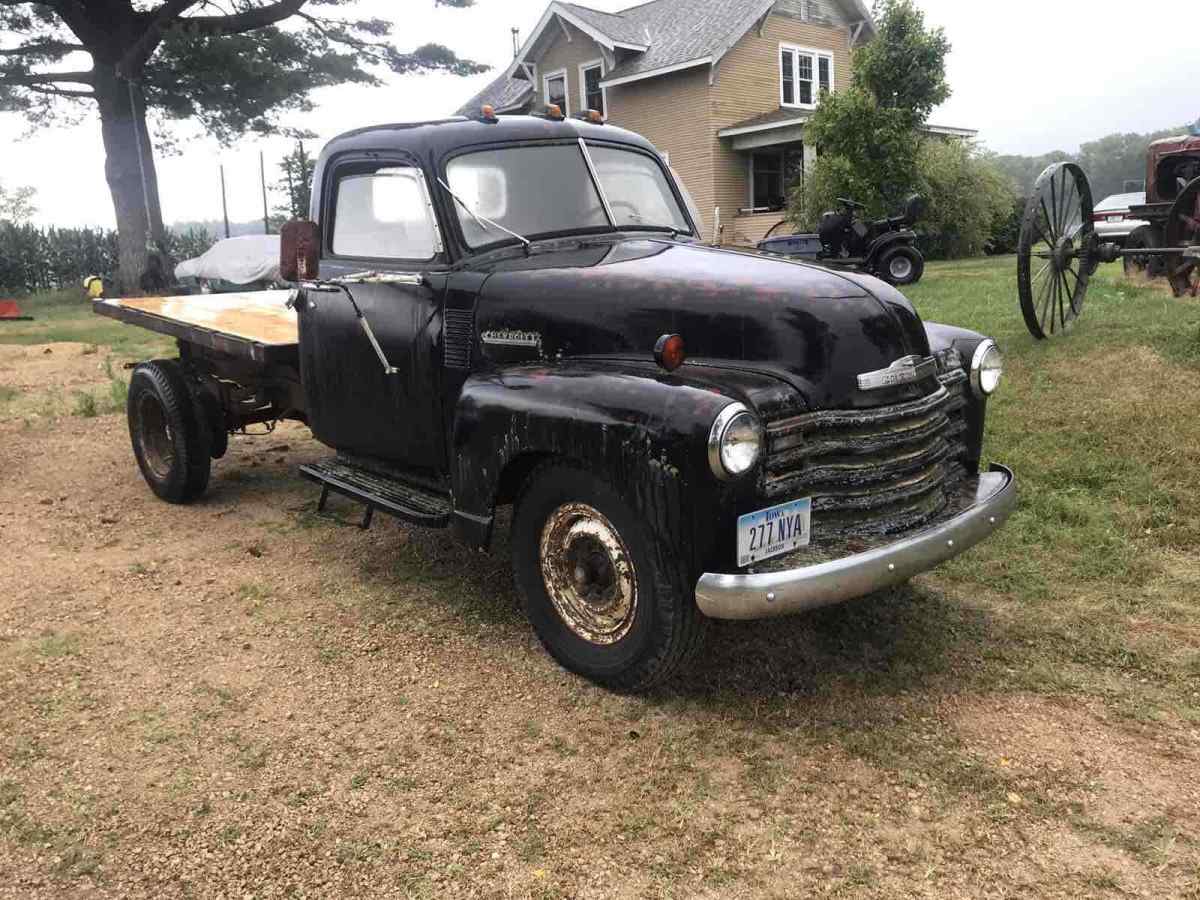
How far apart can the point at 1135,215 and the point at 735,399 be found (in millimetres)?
11114

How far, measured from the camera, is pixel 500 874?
259cm

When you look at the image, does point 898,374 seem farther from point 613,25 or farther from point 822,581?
point 613,25

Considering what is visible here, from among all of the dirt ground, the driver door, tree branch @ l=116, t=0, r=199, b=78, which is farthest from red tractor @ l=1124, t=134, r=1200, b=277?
tree branch @ l=116, t=0, r=199, b=78

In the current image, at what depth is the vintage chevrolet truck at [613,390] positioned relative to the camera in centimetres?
307

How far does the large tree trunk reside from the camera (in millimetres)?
23516

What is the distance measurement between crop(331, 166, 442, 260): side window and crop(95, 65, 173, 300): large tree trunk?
67.3ft

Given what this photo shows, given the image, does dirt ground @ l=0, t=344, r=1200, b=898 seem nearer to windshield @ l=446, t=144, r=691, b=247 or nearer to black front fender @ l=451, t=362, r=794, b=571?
black front fender @ l=451, t=362, r=794, b=571

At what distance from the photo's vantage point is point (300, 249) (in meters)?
4.48

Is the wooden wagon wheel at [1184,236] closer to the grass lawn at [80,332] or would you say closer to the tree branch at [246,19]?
the grass lawn at [80,332]

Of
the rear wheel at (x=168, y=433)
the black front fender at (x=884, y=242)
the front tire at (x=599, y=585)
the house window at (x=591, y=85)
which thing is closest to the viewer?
the front tire at (x=599, y=585)

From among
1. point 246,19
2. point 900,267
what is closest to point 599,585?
point 900,267

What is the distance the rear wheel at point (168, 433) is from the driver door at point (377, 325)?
132 centimetres

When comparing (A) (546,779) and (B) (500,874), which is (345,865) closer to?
(B) (500,874)

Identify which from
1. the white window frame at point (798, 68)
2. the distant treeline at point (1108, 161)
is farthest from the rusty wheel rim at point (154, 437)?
the distant treeline at point (1108, 161)
